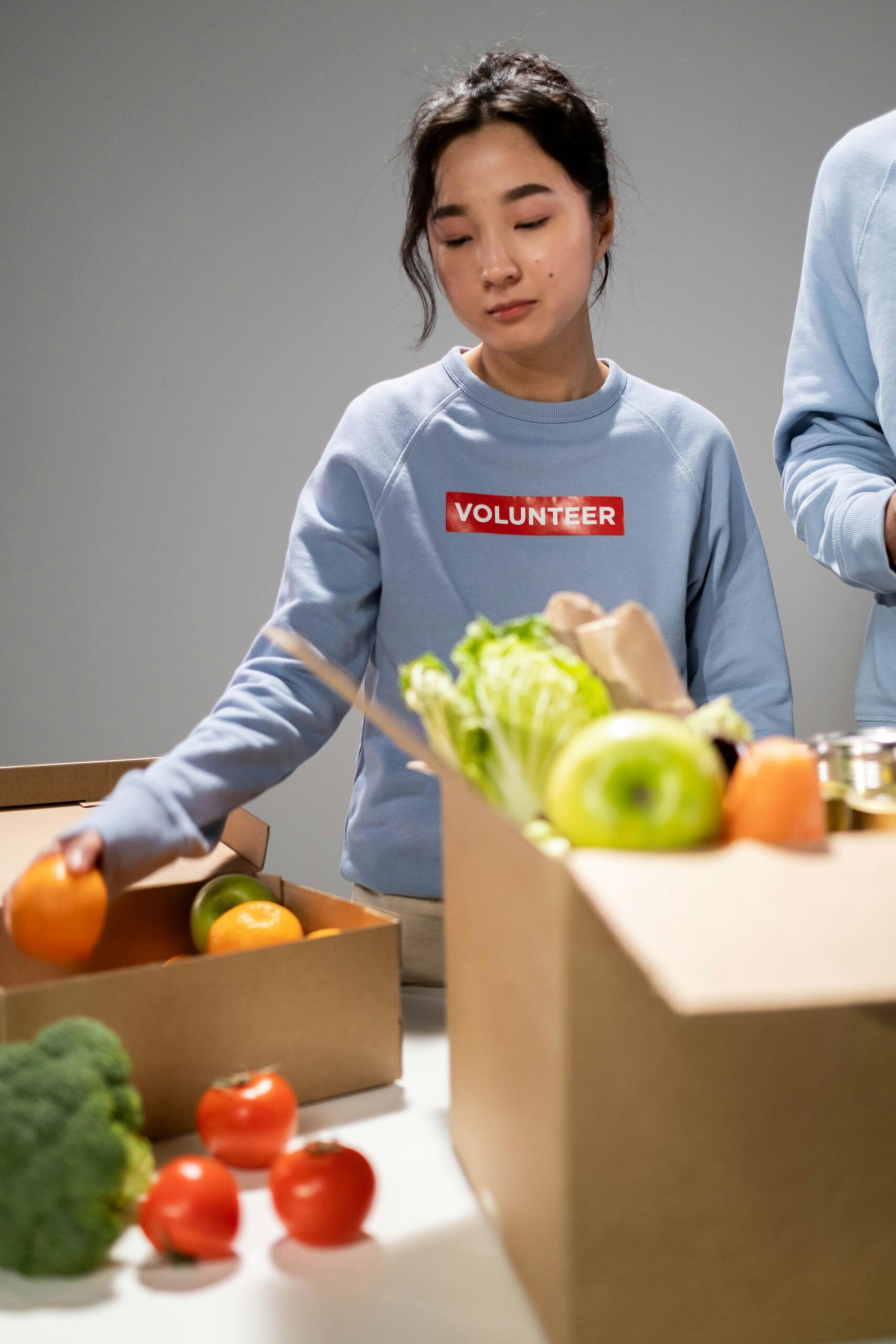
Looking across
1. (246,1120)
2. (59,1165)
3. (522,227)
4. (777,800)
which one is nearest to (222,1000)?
(246,1120)

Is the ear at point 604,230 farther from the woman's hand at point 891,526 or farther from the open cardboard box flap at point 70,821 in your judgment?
the open cardboard box flap at point 70,821

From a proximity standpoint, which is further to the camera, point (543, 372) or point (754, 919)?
point (543, 372)

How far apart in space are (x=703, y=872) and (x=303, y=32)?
3066 mm

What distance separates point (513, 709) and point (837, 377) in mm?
927

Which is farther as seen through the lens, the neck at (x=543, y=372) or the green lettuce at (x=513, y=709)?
the neck at (x=543, y=372)

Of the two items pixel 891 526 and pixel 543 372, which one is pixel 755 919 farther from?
pixel 543 372

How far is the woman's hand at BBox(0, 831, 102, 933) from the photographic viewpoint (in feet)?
2.73

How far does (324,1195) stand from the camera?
0.72 m

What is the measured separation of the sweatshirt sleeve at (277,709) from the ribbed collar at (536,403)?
0.47ft

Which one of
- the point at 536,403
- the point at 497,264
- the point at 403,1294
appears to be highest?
the point at 497,264

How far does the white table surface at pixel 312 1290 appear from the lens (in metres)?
0.65

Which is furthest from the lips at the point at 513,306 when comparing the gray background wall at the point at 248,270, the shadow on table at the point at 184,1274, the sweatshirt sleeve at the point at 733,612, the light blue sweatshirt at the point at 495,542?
the gray background wall at the point at 248,270

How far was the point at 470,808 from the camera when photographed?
71 cm

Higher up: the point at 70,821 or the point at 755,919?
the point at 755,919
